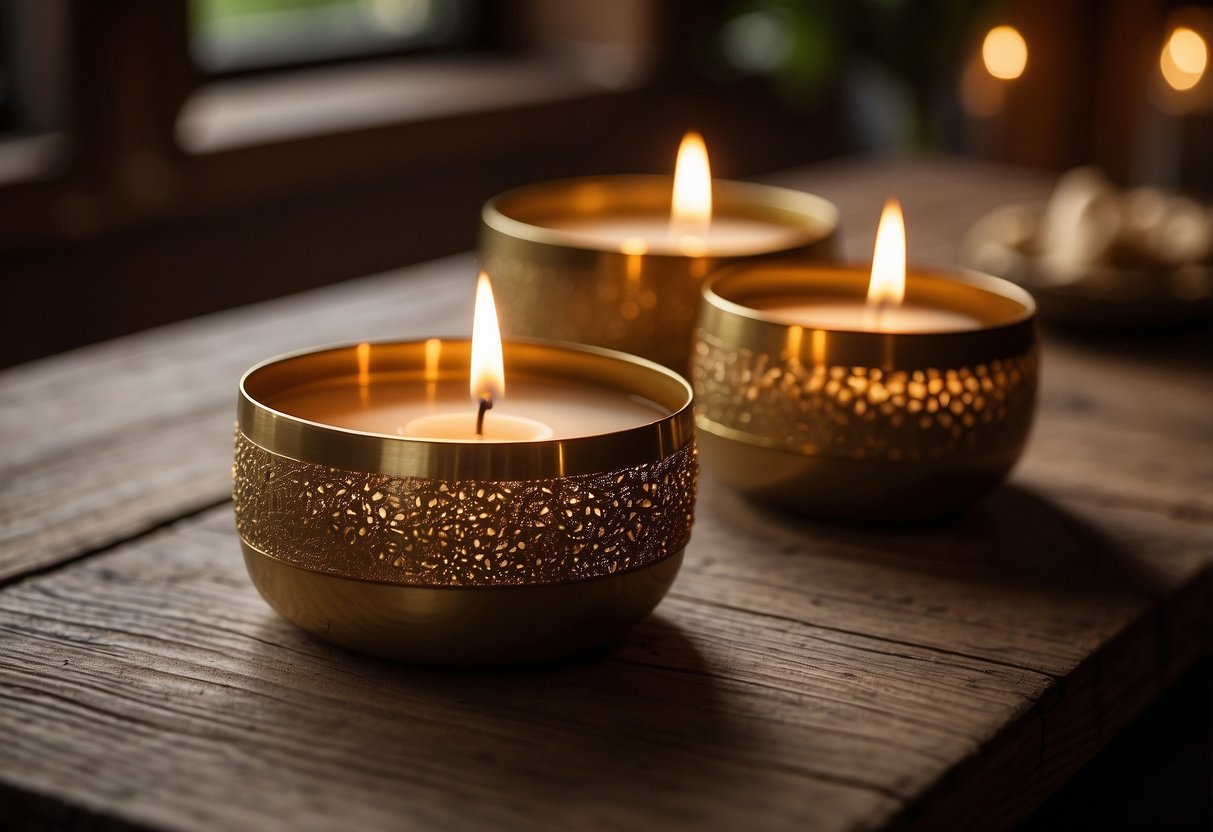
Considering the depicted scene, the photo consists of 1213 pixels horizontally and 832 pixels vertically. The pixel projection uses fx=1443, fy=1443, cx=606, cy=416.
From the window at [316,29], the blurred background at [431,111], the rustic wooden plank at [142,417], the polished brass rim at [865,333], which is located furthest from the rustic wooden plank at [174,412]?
the window at [316,29]

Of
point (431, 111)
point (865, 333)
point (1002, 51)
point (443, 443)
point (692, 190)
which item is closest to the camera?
point (443, 443)

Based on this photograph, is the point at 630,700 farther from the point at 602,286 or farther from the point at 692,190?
the point at 692,190

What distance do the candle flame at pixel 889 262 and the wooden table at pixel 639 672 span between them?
111mm

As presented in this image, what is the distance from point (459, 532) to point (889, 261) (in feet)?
0.99

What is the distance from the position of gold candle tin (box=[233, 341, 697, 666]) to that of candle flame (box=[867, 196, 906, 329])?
209 mm

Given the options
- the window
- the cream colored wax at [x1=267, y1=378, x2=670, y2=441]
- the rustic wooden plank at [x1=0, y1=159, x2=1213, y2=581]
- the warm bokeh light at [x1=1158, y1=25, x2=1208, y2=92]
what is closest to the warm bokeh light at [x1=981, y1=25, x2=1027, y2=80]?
the warm bokeh light at [x1=1158, y1=25, x2=1208, y2=92]

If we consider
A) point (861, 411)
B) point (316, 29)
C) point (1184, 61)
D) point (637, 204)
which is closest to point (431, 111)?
point (316, 29)

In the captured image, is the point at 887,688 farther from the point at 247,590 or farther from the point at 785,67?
the point at 785,67

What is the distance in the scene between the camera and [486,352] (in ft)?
1.67

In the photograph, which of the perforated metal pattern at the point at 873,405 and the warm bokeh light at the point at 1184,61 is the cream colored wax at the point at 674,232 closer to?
the perforated metal pattern at the point at 873,405

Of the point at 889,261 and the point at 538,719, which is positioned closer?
the point at 538,719

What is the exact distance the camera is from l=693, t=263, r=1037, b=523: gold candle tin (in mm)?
592

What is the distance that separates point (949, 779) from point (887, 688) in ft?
0.19

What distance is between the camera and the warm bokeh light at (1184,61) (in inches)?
122
